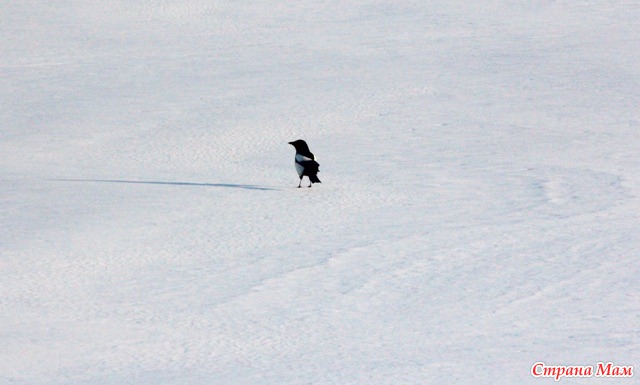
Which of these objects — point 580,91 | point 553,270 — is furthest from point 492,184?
point 580,91

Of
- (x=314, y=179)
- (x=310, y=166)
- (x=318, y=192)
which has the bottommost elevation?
(x=318, y=192)

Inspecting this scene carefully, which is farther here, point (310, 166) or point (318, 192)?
point (318, 192)

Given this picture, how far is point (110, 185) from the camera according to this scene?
26.2 feet

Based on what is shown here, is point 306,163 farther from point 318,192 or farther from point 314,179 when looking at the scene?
point 318,192

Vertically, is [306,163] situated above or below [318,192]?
above

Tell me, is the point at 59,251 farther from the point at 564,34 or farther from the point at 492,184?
the point at 564,34

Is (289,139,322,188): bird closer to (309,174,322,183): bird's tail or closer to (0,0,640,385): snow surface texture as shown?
(309,174,322,183): bird's tail

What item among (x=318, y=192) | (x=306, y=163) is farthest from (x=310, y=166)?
(x=318, y=192)

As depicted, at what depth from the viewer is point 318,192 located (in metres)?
7.80

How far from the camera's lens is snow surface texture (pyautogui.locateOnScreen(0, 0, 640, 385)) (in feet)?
15.1

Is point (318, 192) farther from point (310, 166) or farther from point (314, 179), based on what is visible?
point (310, 166)

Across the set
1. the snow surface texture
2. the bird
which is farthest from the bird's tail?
the snow surface texture

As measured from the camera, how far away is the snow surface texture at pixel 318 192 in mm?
4617

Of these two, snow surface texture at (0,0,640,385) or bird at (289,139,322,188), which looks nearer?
snow surface texture at (0,0,640,385)
